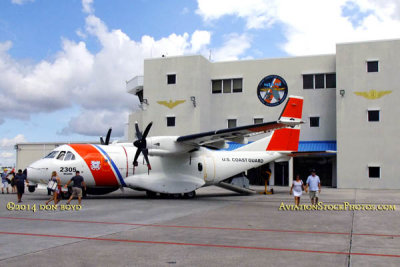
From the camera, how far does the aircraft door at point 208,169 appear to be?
2383cm

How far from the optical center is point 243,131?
20.1 meters

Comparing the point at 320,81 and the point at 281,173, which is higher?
the point at 320,81

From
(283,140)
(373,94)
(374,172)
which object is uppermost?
(373,94)

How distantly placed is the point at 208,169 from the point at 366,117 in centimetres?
1666

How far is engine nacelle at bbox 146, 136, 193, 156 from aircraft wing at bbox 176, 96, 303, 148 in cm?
39

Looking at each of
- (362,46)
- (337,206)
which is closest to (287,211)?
(337,206)

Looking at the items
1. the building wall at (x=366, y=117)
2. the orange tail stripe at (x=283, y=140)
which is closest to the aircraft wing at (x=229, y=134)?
the orange tail stripe at (x=283, y=140)

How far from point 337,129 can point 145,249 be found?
92.5 ft

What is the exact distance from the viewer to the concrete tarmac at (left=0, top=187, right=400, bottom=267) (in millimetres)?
8086

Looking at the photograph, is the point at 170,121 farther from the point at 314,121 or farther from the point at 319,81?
the point at 319,81

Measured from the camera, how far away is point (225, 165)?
24.5 m

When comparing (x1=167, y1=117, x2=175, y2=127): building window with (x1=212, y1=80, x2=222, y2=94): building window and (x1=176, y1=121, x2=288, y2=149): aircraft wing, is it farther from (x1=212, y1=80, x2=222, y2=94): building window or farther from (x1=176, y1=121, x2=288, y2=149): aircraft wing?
(x1=176, y1=121, x2=288, y2=149): aircraft wing

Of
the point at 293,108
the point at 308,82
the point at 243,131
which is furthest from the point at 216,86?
the point at 243,131

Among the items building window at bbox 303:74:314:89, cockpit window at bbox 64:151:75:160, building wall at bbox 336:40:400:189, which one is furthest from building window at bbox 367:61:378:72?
cockpit window at bbox 64:151:75:160
